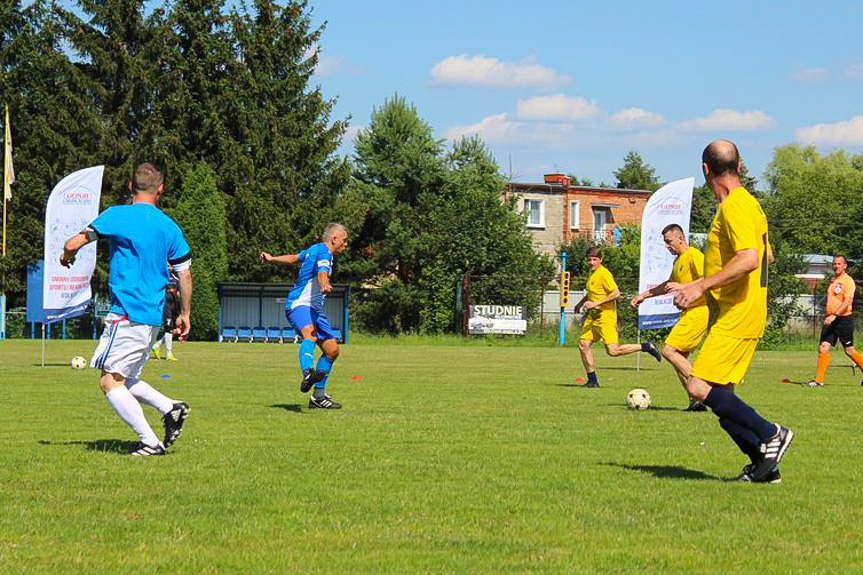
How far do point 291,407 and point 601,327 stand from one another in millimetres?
6171

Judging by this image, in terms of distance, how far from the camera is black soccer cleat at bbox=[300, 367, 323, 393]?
1239 cm

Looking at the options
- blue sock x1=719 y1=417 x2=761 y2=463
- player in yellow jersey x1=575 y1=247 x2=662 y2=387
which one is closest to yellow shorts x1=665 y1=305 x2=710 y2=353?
player in yellow jersey x1=575 y1=247 x2=662 y2=387

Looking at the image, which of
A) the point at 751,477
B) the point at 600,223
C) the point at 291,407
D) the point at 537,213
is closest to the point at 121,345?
the point at 751,477

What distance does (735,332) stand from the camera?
7.44 meters

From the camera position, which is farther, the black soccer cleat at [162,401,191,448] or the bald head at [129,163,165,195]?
the black soccer cleat at [162,401,191,448]

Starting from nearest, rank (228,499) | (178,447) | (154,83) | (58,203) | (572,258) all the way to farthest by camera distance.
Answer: (228,499) → (178,447) → (58,203) → (154,83) → (572,258)

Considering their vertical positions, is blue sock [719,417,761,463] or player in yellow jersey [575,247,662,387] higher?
player in yellow jersey [575,247,662,387]

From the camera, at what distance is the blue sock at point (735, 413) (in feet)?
24.5

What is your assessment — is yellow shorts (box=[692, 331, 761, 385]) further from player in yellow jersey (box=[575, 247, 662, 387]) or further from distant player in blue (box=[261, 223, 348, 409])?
player in yellow jersey (box=[575, 247, 662, 387])

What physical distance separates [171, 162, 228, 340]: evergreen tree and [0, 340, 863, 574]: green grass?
1121 inches

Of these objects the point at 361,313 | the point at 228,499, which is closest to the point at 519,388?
the point at 228,499

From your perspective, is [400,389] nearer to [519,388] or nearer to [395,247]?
[519,388]

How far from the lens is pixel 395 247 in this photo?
52781 millimetres

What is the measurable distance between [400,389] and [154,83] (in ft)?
107
